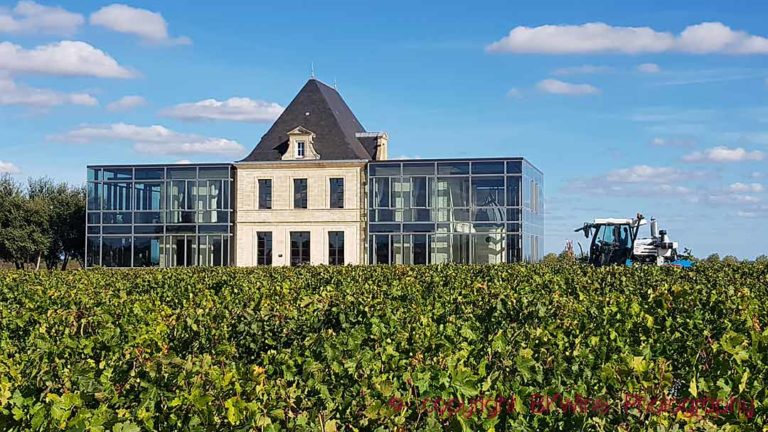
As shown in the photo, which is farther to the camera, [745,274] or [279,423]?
[745,274]

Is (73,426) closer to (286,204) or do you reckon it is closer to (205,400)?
(205,400)

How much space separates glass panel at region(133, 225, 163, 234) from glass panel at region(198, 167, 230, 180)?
12.6 ft

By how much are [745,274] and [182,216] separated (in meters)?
37.0

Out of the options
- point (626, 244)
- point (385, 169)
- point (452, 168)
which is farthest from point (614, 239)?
point (385, 169)

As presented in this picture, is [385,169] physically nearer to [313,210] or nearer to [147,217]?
[313,210]

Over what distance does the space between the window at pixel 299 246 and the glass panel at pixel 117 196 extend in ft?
30.9

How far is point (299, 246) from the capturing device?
164 feet

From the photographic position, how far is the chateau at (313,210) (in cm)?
4772

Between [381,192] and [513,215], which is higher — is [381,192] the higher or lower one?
the higher one

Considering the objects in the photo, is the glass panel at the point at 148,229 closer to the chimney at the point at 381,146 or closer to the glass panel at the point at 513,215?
the chimney at the point at 381,146

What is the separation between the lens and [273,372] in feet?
20.2

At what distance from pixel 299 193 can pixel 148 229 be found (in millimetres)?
8593

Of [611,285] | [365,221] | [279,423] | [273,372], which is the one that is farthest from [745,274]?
[365,221]

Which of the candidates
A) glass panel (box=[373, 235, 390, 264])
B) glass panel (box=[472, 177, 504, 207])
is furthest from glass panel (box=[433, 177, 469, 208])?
glass panel (box=[373, 235, 390, 264])
